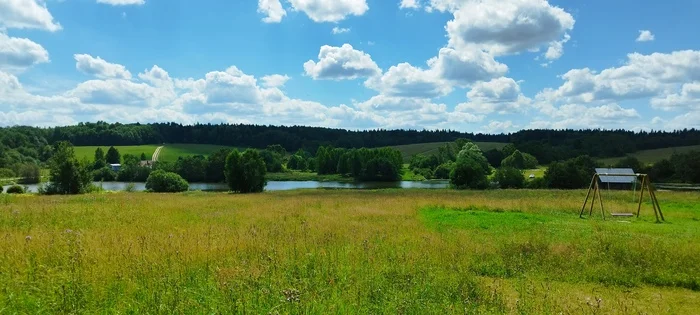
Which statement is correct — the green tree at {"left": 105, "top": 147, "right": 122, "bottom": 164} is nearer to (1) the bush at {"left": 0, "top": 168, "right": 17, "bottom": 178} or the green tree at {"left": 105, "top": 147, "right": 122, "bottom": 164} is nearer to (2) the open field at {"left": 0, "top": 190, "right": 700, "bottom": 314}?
(1) the bush at {"left": 0, "top": 168, "right": 17, "bottom": 178}

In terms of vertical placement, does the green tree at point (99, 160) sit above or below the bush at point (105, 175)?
above

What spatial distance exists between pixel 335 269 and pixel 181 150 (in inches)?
6279

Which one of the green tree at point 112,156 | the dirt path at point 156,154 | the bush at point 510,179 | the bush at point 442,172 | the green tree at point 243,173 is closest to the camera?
the green tree at point 243,173

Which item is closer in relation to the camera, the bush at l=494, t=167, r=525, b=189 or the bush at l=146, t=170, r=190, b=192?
the bush at l=146, t=170, r=190, b=192

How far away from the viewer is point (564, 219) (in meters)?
21.0

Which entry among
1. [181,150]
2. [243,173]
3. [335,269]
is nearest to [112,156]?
[181,150]

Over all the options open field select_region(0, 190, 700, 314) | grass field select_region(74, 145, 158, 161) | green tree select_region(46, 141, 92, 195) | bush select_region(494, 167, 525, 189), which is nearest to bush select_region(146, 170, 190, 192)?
green tree select_region(46, 141, 92, 195)

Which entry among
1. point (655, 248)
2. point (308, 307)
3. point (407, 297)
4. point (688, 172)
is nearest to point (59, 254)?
point (308, 307)

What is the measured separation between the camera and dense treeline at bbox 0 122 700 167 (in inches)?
5022

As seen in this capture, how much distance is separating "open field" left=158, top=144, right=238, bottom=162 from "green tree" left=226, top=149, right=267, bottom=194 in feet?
273

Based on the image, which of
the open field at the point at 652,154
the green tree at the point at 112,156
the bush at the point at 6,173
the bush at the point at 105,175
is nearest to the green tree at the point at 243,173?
the bush at the point at 6,173

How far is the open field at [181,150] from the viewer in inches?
5595

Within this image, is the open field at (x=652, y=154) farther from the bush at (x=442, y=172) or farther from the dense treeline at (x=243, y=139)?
the bush at (x=442, y=172)

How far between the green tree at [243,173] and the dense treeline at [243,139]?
249 ft
